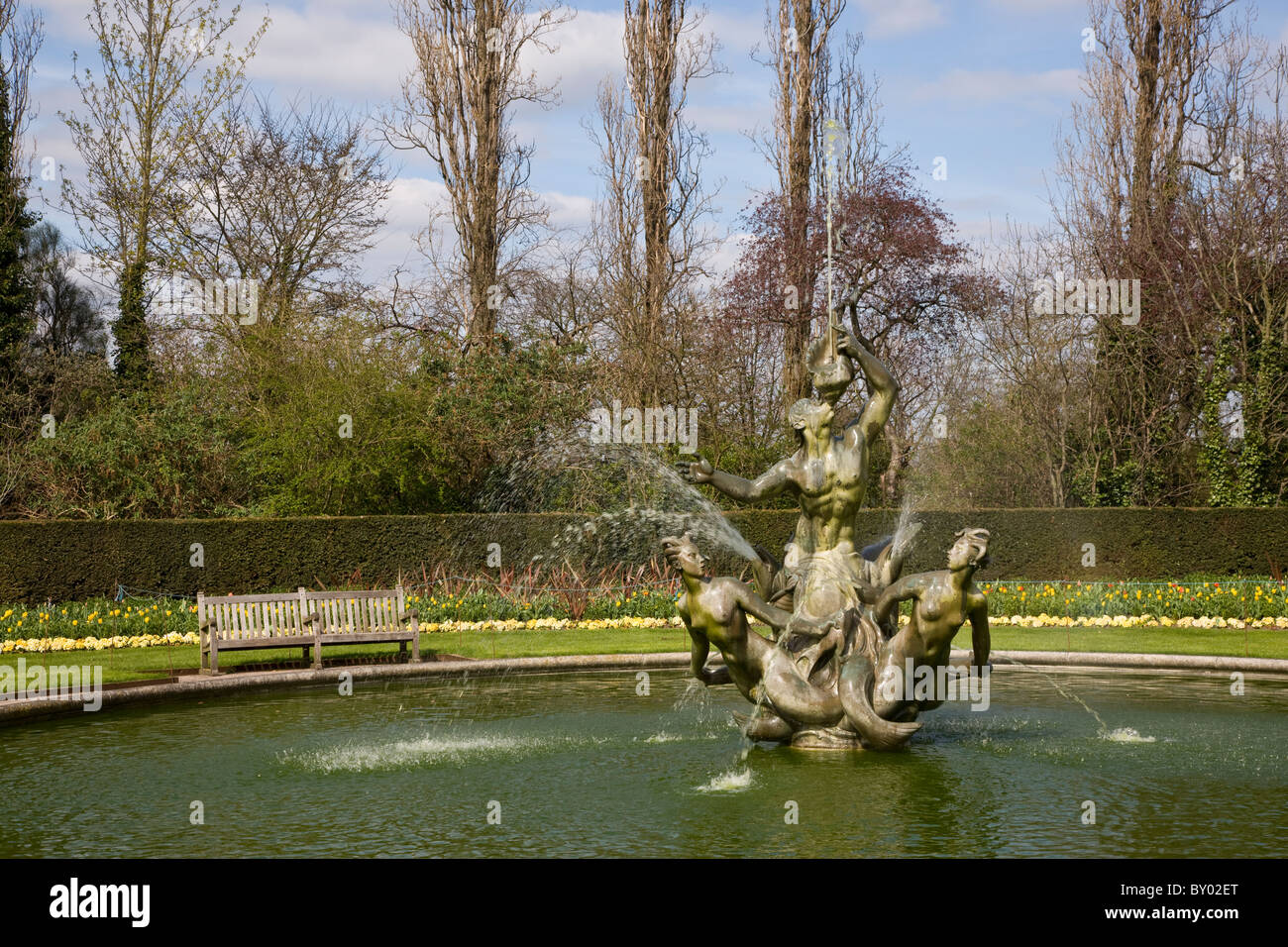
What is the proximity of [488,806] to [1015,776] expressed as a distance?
321cm

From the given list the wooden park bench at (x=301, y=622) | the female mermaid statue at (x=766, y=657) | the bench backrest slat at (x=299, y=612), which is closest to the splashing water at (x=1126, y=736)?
the female mermaid statue at (x=766, y=657)

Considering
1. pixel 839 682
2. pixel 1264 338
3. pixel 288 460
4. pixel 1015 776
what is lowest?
pixel 1015 776

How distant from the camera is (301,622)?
1334 cm

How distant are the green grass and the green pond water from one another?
2.47 m

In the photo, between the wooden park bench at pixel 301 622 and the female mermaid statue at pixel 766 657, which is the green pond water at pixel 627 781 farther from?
the wooden park bench at pixel 301 622

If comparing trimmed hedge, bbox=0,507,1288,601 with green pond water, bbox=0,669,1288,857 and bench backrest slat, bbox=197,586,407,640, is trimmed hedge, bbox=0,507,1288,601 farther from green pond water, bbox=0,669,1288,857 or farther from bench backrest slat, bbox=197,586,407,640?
green pond water, bbox=0,669,1288,857

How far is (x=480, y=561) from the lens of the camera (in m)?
20.2

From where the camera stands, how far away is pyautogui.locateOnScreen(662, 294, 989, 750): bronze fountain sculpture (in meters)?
7.94

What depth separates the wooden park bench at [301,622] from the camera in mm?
12781

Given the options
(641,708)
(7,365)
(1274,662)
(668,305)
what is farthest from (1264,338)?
(7,365)

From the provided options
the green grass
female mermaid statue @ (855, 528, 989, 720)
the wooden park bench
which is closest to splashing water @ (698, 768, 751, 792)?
female mermaid statue @ (855, 528, 989, 720)
